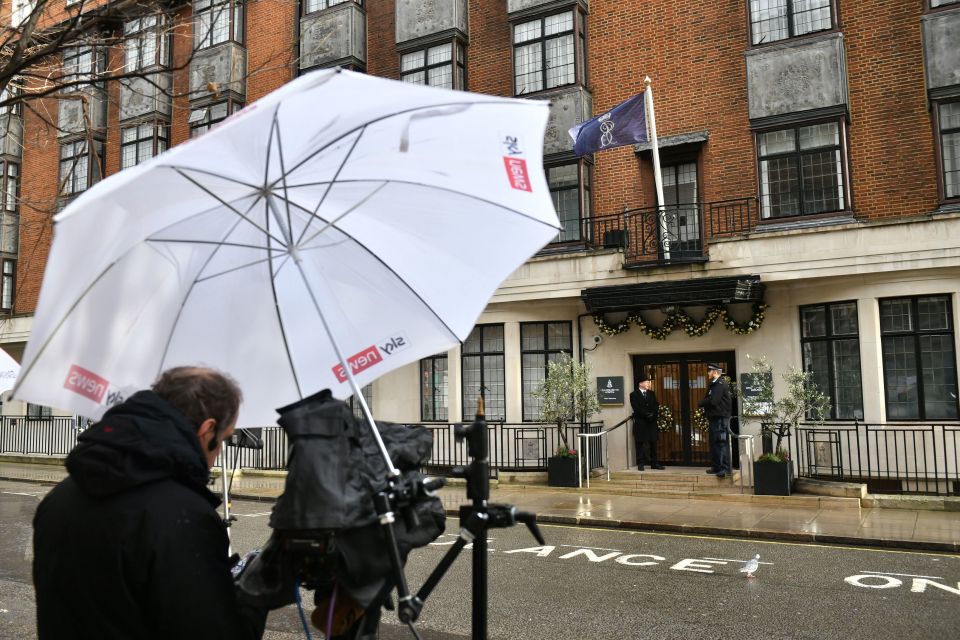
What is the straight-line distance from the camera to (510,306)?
18.0m

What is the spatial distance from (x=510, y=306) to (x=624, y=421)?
147 inches

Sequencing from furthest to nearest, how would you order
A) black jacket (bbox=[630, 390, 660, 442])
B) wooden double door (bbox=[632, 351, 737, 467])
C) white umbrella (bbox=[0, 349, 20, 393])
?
wooden double door (bbox=[632, 351, 737, 467]) < black jacket (bbox=[630, 390, 660, 442]) < white umbrella (bbox=[0, 349, 20, 393])

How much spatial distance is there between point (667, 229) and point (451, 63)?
682 centimetres

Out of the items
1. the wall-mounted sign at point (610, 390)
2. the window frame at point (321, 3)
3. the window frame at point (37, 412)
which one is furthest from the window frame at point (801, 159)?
the window frame at point (37, 412)

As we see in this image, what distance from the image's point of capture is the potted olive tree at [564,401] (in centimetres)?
1546

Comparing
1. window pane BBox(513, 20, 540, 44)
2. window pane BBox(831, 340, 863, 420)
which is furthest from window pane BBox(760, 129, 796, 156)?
window pane BBox(513, 20, 540, 44)

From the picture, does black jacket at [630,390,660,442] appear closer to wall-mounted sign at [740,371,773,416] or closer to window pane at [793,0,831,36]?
wall-mounted sign at [740,371,773,416]

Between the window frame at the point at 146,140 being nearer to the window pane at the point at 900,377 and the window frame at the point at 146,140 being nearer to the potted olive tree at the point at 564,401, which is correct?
the potted olive tree at the point at 564,401

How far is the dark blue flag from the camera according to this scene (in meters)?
15.2

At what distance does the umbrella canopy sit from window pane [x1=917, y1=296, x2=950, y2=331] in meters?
13.1

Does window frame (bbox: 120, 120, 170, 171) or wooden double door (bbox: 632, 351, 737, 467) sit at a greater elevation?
window frame (bbox: 120, 120, 170, 171)

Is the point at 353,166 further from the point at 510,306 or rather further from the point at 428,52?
the point at 428,52

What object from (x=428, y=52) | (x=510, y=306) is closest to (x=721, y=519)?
(x=510, y=306)

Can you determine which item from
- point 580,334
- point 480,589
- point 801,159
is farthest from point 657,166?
point 480,589
